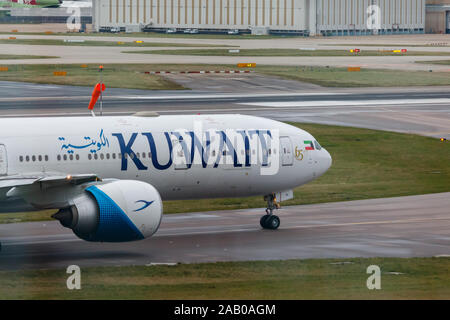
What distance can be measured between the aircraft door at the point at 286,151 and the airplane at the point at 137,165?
4 centimetres

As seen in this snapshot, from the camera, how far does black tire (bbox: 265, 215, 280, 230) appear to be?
3819 centimetres

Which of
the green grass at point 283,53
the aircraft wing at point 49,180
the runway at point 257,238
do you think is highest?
the green grass at point 283,53

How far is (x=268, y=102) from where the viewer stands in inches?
3310

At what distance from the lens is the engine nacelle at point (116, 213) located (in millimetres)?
31000

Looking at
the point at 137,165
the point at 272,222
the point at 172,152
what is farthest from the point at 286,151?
the point at 137,165

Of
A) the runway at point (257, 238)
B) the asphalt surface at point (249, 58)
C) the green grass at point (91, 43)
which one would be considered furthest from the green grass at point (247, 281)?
the green grass at point (91, 43)

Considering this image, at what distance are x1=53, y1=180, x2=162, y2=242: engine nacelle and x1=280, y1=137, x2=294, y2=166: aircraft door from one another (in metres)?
7.69

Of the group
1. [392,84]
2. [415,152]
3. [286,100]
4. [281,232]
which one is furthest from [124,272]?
[392,84]

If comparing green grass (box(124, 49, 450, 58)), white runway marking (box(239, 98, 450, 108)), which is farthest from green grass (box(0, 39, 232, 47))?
white runway marking (box(239, 98, 450, 108))

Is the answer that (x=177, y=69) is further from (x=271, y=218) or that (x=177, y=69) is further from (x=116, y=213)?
(x=116, y=213)

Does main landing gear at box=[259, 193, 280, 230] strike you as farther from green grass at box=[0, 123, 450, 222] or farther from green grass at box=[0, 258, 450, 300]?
green grass at box=[0, 258, 450, 300]

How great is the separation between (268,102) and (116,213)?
5404cm

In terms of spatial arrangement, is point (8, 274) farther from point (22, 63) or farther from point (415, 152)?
point (22, 63)

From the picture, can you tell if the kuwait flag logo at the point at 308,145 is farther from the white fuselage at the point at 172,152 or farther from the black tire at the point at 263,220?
the black tire at the point at 263,220
